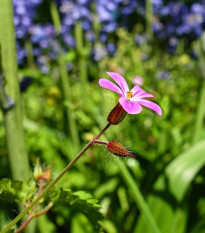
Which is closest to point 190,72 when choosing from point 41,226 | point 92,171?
point 92,171

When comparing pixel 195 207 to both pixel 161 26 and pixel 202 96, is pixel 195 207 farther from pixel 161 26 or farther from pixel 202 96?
pixel 161 26

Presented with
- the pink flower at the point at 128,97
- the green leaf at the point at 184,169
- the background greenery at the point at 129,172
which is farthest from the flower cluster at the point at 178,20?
the pink flower at the point at 128,97

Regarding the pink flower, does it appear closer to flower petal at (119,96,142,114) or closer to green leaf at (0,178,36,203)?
flower petal at (119,96,142,114)

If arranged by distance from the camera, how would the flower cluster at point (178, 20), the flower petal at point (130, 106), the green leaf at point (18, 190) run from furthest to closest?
the flower cluster at point (178, 20), the green leaf at point (18, 190), the flower petal at point (130, 106)

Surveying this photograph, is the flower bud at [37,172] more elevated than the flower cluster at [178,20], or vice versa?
the flower cluster at [178,20]

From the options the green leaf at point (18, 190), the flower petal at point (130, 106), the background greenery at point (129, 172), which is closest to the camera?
the flower petal at point (130, 106)

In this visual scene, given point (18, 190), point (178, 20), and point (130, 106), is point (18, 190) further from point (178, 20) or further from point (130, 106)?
point (178, 20)

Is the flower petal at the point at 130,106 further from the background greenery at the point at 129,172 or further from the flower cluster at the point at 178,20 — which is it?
the flower cluster at the point at 178,20
